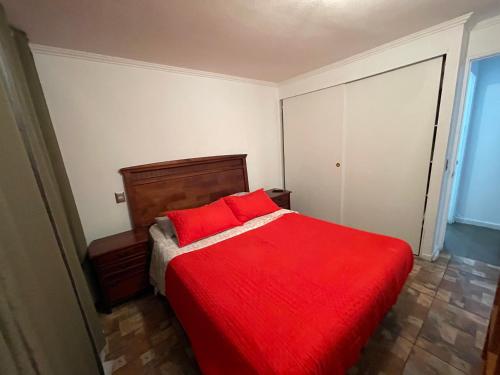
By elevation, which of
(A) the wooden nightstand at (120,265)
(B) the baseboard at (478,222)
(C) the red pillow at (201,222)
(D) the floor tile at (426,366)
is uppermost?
(C) the red pillow at (201,222)

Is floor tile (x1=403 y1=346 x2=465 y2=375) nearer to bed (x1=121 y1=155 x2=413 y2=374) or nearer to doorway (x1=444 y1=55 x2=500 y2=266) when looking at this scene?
bed (x1=121 y1=155 x2=413 y2=374)

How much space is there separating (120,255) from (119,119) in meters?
1.30

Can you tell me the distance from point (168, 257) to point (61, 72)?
5.92ft

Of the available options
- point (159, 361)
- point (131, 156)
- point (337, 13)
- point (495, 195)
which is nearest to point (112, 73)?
point (131, 156)

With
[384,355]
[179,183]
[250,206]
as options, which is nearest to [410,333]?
[384,355]

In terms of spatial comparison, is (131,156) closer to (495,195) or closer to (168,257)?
(168,257)

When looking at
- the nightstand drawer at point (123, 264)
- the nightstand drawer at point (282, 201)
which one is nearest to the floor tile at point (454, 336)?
the nightstand drawer at point (282, 201)

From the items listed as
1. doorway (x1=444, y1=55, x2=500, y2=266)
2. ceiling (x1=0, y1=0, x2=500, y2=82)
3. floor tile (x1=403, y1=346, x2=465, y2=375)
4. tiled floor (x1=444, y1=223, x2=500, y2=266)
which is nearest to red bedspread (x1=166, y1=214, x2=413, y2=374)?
floor tile (x1=403, y1=346, x2=465, y2=375)

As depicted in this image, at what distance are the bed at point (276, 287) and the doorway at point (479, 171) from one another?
1866 millimetres

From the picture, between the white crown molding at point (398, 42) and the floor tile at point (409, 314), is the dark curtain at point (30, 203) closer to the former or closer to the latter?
the floor tile at point (409, 314)

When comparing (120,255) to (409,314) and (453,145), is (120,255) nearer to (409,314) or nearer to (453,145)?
(409,314)

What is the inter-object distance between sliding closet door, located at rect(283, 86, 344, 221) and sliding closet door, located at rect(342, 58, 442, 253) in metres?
0.16

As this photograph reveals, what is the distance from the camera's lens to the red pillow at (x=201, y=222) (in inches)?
73.7

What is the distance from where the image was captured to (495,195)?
274 centimetres
